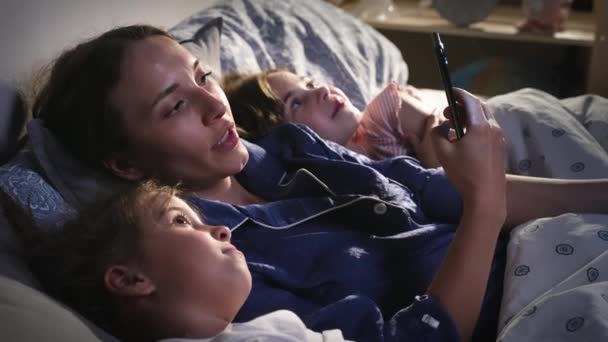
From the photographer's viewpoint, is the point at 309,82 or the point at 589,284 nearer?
the point at 589,284

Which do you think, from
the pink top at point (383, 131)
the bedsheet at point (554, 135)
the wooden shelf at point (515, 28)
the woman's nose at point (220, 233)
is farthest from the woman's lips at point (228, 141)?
the wooden shelf at point (515, 28)

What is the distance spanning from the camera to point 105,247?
81 cm

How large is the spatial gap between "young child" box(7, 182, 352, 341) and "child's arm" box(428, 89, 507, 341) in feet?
0.60

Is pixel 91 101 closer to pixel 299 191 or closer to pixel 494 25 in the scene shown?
pixel 299 191

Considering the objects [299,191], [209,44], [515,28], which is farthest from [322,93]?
[515,28]

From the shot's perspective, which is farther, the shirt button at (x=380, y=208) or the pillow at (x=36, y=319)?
the shirt button at (x=380, y=208)

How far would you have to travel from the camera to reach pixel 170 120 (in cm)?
103

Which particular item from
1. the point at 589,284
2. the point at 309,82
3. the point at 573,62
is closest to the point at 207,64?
the point at 309,82

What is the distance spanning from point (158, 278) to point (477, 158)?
1.41ft

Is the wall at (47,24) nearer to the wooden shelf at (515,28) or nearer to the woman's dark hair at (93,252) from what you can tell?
the woman's dark hair at (93,252)

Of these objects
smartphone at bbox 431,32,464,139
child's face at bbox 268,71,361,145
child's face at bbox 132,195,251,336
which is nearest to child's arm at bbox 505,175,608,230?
smartphone at bbox 431,32,464,139

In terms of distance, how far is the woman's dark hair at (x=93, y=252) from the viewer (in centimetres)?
80

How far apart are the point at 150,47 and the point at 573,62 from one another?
2.19m

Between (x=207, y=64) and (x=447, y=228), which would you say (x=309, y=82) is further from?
(x=447, y=228)
